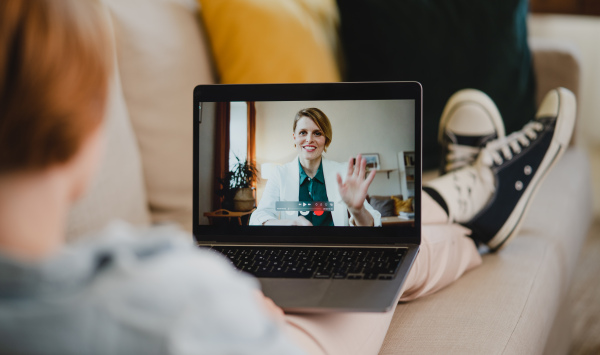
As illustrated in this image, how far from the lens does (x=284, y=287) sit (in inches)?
31.0

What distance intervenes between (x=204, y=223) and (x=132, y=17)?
46 cm

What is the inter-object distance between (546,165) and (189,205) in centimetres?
73

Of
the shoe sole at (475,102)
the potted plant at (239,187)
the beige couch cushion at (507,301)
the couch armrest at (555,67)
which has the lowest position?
the beige couch cushion at (507,301)

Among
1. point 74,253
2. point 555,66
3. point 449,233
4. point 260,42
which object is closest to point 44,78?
point 74,253

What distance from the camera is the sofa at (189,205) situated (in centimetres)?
85

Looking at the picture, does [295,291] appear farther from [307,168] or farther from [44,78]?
[44,78]

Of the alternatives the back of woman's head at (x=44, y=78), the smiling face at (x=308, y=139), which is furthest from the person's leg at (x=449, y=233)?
the back of woman's head at (x=44, y=78)

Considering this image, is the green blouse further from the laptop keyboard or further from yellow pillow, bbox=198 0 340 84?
yellow pillow, bbox=198 0 340 84

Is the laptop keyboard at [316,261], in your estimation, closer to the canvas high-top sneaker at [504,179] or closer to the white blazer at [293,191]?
the white blazer at [293,191]

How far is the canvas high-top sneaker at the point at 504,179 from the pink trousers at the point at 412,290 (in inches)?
1.7

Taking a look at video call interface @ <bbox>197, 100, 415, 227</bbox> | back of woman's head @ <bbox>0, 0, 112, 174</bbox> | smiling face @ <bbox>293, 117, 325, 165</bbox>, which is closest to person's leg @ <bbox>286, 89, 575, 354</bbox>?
video call interface @ <bbox>197, 100, 415, 227</bbox>

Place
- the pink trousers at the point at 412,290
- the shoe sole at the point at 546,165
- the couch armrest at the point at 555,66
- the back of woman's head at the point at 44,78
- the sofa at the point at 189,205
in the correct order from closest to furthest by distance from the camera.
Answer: the back of woman's head at the point at 44,78 → the pink trousers at the point at 412,290 → the sofa at the point at 189,205 → the shoe sole at the point at 546,165 → the couch armrest at the point at 555,66

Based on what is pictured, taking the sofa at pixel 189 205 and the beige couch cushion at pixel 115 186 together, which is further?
the beige couch cushion at pixel 115 186

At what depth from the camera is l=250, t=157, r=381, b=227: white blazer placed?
94 centimetres
